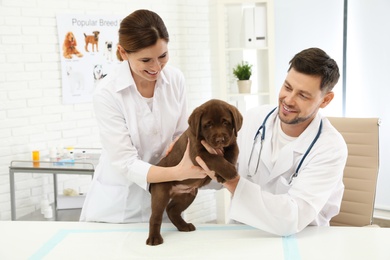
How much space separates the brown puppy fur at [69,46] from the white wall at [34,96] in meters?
0.06

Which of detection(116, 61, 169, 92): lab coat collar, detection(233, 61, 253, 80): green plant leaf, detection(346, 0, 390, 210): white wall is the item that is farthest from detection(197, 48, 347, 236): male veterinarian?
detection(346, 0, 390, 210): white wall

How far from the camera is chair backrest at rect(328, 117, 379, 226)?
→ 2.35 metres

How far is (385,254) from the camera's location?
1.74 m

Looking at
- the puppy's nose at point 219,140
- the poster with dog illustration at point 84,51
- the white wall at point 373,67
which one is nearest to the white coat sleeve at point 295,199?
the puppy's nose at point 219,140

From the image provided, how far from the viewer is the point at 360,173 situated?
2.38 meters

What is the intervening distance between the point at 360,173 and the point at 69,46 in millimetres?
2609

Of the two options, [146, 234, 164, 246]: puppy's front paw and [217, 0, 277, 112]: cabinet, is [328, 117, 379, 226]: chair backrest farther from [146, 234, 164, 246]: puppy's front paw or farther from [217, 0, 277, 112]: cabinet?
[217, 0, 277, 112]: cabinet

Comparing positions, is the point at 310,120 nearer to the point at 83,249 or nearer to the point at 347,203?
the point at 347,203

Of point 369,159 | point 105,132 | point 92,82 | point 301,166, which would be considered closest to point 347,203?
point 369,159

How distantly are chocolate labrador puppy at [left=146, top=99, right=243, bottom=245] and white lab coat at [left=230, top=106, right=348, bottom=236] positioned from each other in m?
0.16

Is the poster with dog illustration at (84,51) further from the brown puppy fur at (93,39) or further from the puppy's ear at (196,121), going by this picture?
the puppy's ear at (196,121)

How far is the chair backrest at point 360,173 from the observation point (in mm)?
2354

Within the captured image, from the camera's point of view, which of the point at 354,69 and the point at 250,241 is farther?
the point at 354,69

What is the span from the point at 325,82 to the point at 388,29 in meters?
2.73
